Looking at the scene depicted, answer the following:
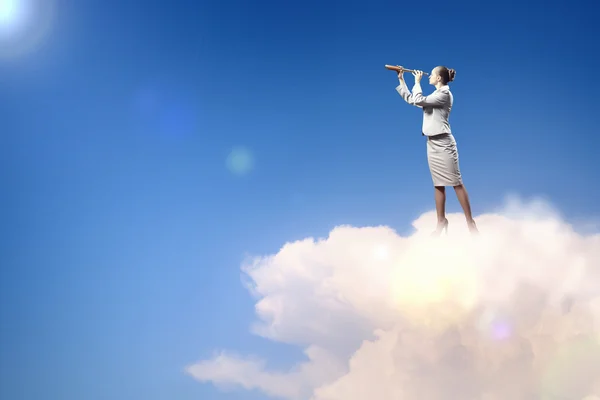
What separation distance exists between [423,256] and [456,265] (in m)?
0.67

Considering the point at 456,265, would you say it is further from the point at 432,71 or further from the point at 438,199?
the point at 432,71

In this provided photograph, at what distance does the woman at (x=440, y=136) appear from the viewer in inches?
358

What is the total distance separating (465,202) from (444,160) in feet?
3.01

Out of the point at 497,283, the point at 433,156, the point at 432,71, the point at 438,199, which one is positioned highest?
the point at 432,71

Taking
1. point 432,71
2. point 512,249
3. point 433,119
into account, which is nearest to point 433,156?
point 433,119

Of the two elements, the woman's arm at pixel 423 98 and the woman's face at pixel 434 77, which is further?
the woman's face at pixel 434 77

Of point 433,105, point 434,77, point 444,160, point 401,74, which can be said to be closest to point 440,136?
point 444,160

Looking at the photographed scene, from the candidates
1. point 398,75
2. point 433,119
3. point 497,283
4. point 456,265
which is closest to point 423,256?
point 456,265

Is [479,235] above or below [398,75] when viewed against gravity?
below

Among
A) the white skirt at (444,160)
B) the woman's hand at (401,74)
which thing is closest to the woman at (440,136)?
the white skirt at (444,160)

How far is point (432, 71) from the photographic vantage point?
939cm

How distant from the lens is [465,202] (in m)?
9.20

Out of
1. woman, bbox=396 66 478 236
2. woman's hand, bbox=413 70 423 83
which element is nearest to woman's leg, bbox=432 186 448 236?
woman, bbox=396 66 478 236

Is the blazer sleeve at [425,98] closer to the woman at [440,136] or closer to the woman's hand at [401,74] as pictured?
the woman at [440,136]
